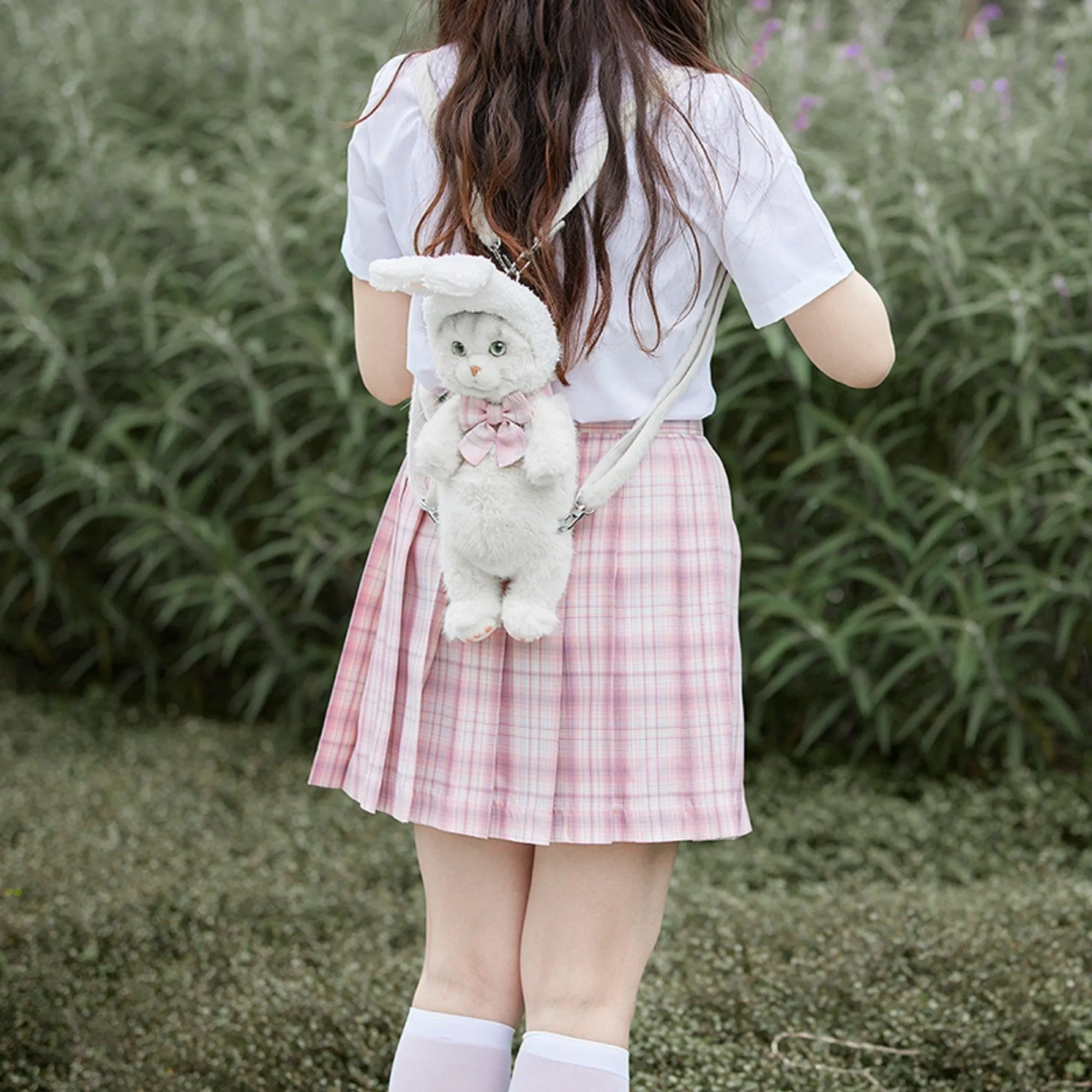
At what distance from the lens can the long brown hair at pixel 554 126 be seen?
154 cm

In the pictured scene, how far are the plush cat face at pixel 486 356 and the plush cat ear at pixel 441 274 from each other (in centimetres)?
5

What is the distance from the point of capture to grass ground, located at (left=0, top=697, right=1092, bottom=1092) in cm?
250

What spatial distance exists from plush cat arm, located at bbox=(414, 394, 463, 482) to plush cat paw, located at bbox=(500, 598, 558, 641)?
0.51 ft

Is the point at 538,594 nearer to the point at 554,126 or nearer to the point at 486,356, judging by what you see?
the point at 486,356

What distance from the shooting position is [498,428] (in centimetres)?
159

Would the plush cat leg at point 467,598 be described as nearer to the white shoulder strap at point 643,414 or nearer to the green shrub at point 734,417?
the white shoulder strap at point 643,414

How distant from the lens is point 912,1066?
2.47 m

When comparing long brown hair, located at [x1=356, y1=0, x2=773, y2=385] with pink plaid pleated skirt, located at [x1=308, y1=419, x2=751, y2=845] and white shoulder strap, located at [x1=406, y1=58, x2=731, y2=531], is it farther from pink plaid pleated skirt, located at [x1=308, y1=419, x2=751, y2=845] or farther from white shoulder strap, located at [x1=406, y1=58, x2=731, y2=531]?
pink plaid pleated skirt, located at [x1=308, y1=419, x2=751, y2=845]

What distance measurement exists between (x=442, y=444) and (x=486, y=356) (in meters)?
0.11

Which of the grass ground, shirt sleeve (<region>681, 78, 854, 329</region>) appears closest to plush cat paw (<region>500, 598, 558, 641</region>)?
shirt sleeve (<region>681, 78, 854, 329</region>)

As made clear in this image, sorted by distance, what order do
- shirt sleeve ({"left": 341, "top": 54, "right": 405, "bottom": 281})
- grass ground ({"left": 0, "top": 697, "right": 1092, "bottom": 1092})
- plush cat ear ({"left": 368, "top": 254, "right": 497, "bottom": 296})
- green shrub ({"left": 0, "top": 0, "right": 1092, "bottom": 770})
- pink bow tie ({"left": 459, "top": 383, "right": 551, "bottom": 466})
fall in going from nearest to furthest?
plush cat ear ({"left": 368, "top": 254, "right": 497, "bottom": 296})
pink bow tie ({"left": 459, "top": 383, "right": 551, "bottom": 466})
shirt sleeve ({"left": 341, "top": 54, "right": 405, "bottom": 281})
grass ground ({"left": 0, "top": 697, "right": 1092, "bottom": 1092})
green shrub ({"left": 0, "top": 0, "right": 1092, "bottom": 770})

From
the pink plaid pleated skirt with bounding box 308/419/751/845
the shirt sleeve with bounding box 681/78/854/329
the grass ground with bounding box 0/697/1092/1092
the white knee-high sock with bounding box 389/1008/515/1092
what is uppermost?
the shirt sleeve with bounding box 681/78/854/329

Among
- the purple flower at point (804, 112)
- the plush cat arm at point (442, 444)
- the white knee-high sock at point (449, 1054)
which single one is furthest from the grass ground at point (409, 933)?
the purple flower at point (804, 112)

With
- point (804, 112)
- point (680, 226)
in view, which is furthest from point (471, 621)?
point (804, 112)
